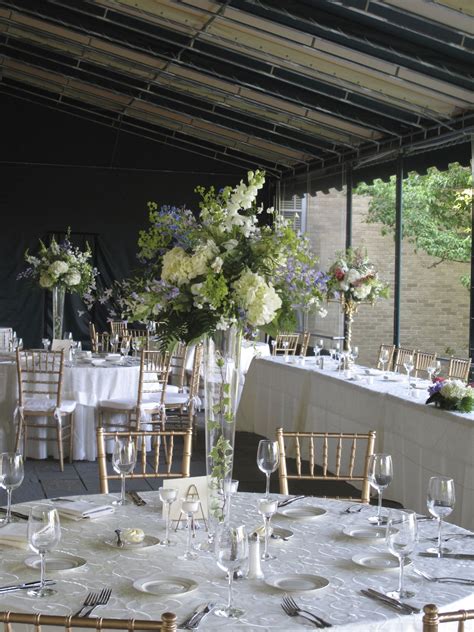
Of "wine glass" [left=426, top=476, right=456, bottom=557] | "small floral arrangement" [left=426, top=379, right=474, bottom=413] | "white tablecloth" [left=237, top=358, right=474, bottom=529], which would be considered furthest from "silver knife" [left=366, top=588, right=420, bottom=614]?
"small floral arrangement" [left=426, top=379, right=474, bottom=413]

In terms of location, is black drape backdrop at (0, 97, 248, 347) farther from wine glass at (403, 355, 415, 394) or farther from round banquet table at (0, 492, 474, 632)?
round banquet table at (0, 492, 474, 632)

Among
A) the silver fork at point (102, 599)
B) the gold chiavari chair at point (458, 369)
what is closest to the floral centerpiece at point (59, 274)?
the gold chiavari chair at point (458, 369)

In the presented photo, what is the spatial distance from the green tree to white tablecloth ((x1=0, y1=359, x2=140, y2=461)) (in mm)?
Answer: 9597

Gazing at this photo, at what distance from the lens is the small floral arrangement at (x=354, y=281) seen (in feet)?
25.4

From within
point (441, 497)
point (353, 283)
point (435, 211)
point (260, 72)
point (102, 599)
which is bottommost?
point (102, 599)

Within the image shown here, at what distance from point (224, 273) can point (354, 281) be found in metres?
4.90

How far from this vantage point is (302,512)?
3.27 meters

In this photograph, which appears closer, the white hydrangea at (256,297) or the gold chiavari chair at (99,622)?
the gold chiavari chair at (99,622)

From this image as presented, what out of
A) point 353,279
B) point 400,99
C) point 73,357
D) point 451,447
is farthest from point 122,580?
point 400,99

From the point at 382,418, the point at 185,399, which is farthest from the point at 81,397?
the point at 382,418

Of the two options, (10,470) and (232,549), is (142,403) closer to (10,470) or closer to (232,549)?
(10,470)

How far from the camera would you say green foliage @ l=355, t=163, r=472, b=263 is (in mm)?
16891

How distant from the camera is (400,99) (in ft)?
31.1

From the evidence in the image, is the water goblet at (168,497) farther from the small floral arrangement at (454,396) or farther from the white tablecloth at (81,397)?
the white tablecloth at (81,397)
